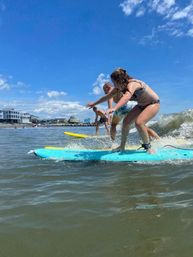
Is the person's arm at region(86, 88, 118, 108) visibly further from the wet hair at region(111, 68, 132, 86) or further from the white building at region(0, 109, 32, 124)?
the white building at region(0, 109, 32, 124)

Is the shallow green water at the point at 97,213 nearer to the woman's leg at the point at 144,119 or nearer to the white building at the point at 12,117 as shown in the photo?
the woman's leg at the point at 144,119

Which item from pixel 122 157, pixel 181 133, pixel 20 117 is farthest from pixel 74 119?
pixel 122 157

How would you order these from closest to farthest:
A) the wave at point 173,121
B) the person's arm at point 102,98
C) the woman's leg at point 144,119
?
1. the woman's leg at point 144,119
2. the person's arm at point 102,98
3. the wave at point 173,121

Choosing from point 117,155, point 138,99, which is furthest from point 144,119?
point 117,155

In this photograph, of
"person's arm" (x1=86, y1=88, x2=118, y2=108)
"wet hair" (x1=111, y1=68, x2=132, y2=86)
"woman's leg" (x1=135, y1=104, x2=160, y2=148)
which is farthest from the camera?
"person's arm" (x1=86, y1=88, x2=118, y2=108)

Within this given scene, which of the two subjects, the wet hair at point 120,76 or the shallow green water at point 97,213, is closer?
the shallow green water at point 97,213

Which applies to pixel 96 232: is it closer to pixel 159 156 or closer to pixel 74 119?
pixel 159 156

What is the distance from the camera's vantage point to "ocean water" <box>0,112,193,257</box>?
2848 mm

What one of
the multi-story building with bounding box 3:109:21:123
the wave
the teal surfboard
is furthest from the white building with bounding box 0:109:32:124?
the teal surfboard

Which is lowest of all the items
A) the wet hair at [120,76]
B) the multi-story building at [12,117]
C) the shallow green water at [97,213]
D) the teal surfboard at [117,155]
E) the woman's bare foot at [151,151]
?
the shallow green water at [97,213]

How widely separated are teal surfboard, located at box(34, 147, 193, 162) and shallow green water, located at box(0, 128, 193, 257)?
112cm

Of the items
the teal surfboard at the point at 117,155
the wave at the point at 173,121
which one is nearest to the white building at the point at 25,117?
the wave at the point at 173,121

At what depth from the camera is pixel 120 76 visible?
6.80m

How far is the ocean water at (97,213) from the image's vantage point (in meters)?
2.85
